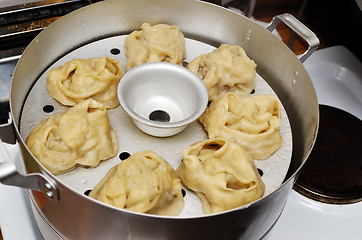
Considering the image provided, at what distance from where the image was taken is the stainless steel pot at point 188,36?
95cm

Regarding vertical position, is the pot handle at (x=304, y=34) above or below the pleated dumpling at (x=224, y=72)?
above

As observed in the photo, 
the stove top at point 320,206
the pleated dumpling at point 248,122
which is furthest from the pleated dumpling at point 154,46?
the stove top at point 320,206

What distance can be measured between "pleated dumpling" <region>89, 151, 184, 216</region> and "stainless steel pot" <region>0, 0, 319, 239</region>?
0.10 m

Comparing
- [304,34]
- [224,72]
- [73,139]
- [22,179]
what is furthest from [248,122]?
[22,179]

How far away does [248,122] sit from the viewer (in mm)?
1289

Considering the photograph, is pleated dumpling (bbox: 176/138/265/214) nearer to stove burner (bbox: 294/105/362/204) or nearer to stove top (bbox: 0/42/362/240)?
stove top (bbox: 0/42/362/240)

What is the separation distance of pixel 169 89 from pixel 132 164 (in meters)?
0.33

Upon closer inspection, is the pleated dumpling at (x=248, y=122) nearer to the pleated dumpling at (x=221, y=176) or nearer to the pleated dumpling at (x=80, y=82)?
the pleated dumpling at (x=221, y=176)

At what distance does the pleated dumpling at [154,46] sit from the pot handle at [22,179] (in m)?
0.57

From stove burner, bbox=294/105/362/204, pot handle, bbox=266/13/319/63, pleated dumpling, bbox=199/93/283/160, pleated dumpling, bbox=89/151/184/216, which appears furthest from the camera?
stove burner, bbox=294/105/362/204

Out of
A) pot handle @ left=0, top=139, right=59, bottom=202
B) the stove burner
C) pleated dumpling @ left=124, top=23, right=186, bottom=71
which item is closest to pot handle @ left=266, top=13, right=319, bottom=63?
pleated dumpling @ left=124, top=23, right=186, bottom=71

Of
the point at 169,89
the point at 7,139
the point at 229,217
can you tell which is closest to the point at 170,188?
the point at 229,217

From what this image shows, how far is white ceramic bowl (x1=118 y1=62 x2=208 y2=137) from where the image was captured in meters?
1.26

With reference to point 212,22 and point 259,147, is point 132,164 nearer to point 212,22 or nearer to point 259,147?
point 259,147
